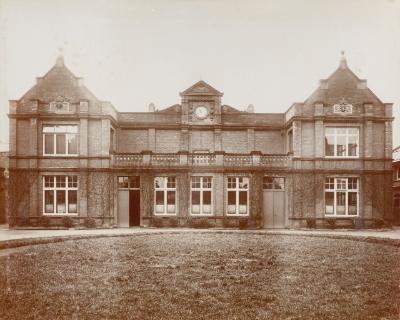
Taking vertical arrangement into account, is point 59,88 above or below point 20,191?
above

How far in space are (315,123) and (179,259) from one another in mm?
17062

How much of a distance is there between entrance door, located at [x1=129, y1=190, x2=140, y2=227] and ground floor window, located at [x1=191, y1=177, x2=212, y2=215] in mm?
3463

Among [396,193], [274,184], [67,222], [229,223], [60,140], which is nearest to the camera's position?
[67,222]

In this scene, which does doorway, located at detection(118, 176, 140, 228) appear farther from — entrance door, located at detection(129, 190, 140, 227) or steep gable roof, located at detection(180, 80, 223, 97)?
steep gable roof, located at detection(180, 80, 223, 97)

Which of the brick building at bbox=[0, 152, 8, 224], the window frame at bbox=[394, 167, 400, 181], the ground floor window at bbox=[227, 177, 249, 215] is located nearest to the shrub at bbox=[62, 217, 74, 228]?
the ground floor window at bbox=[227, 177, 249, 215]

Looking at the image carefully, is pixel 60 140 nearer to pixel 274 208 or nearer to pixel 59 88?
pixel 59 88

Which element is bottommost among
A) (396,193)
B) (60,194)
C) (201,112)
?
(396,193)

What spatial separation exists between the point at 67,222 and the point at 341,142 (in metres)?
17.2

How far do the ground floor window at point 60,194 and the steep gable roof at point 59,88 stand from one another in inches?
191

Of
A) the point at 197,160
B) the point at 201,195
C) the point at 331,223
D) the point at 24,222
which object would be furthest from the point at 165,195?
the point at 331,223

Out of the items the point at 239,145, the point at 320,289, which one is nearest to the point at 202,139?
the point at 239,145

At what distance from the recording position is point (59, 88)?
92.0 ft

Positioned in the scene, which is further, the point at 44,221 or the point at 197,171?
the point at 197,171

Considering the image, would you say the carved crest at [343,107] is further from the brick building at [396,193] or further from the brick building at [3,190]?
the brick building at [3,190]
